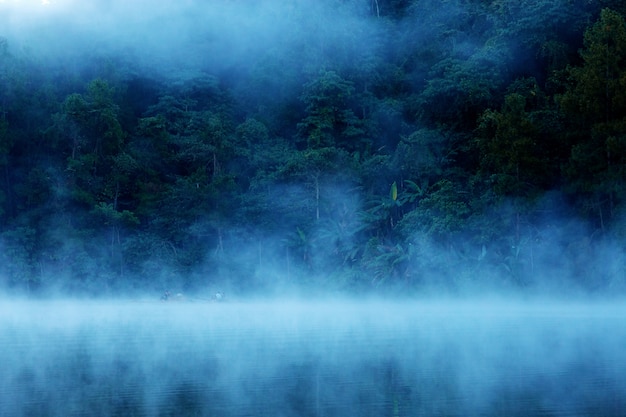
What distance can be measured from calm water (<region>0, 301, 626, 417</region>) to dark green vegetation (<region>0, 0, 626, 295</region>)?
4.69 metres

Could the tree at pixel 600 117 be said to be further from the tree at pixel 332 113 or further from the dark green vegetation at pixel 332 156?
the tree at pixel 332 113

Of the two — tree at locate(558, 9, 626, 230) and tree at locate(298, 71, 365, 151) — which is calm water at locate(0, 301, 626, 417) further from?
tree at locate(298, 71, 365, 151)

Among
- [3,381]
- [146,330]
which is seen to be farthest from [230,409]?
[146,330]

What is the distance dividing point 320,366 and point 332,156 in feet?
44.8

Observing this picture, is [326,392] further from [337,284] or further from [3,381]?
[337,284]

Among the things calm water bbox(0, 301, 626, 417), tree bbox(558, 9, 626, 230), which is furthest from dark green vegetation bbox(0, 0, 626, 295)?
calm water bbox(0, 301, 626, 417)

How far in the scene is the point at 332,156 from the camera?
2072cm

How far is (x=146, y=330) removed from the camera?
11.9m

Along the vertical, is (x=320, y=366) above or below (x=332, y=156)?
below

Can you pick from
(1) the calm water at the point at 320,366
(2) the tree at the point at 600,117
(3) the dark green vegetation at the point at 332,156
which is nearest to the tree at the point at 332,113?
(3) the dark green vegetation at the point at 332,156

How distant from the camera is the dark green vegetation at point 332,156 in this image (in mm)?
17844

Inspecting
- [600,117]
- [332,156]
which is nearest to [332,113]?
[332,156]

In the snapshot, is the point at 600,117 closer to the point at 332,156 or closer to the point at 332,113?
the point at 332,156

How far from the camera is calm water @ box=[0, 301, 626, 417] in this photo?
5.45m
